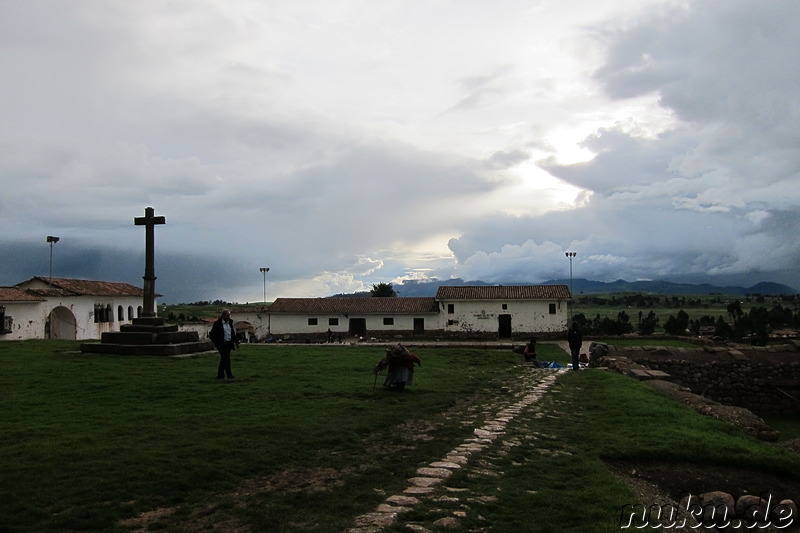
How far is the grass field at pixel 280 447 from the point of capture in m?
5.14

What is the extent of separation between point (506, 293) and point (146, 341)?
2901 centimetres

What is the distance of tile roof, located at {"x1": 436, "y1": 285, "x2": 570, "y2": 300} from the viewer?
4006 centimetres

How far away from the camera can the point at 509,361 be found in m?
20.9

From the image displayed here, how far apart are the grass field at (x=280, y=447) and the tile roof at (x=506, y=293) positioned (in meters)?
25.9

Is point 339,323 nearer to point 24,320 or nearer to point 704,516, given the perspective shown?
point 24,320

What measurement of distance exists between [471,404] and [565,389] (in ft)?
13.0

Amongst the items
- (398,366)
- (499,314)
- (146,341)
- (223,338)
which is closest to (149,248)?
(146,341)

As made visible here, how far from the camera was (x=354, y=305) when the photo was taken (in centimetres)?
4256

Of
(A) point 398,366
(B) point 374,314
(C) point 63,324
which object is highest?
(B) point 374,314

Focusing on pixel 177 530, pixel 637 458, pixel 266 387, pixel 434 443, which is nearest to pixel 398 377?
pixel 266 387

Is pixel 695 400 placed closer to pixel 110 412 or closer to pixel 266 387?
pixel 266 387

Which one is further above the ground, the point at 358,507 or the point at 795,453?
the point at 358,507

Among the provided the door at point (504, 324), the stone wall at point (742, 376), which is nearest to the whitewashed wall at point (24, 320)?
the door at point (504, 324)

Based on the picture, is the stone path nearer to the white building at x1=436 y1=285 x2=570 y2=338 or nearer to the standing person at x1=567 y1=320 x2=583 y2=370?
the standing person at x1=567 y1=320 x2=583 y2=370
